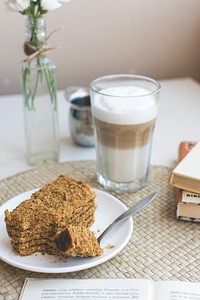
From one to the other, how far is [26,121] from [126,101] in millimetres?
285

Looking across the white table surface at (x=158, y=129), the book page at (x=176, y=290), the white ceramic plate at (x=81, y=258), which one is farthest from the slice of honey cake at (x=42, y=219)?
the white table surface at (x=158, y=129)

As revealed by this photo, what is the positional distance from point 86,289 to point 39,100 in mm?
517

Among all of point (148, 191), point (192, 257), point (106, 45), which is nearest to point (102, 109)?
point (148, 191)

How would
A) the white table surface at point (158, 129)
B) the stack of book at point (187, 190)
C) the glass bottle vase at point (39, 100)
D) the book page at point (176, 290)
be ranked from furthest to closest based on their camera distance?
the white table surface at point (158, 129), the glass bottle vase at point (39, 100), the stack of book at point (187, 190), the book page at point (176, 290)

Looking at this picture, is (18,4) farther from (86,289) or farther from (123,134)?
(86,289)

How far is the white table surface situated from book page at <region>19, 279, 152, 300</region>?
40cm

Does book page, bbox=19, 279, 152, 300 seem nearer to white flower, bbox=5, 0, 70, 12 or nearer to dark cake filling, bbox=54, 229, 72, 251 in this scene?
dark cake filling, bbox=54, 229, 72, 251

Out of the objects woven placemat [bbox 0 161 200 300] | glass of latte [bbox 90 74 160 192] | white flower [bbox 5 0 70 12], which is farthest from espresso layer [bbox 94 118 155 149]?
white flower [bbox 5 0 70 12]

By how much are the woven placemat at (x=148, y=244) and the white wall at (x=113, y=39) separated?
0.59 meters

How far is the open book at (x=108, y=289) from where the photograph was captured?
724 millimetres

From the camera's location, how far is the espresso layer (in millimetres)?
987

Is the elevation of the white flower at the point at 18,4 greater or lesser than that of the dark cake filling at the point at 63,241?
greater

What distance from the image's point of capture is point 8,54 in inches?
60.9

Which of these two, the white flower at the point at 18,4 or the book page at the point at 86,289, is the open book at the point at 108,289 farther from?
the white flower at the point at 18,4
